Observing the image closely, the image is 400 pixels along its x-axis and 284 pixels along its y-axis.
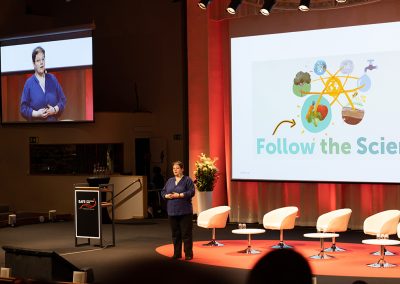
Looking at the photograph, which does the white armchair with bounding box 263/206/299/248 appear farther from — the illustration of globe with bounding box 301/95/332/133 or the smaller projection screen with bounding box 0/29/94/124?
the smaller projection screen with bounding box 0/29/94/124

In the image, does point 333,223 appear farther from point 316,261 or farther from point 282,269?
point 282,269

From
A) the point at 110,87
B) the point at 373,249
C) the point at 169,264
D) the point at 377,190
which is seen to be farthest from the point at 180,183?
the point at 110,87

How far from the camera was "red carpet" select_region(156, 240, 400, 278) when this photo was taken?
8.34 metres

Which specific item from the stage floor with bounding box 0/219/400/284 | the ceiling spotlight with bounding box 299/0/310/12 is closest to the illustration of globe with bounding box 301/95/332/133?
the stage floor with bounding box 0/219/400/284

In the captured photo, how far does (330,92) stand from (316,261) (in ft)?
12.2

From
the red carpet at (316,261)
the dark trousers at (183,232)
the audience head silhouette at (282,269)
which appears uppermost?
the audience head silhouette at (282,269)

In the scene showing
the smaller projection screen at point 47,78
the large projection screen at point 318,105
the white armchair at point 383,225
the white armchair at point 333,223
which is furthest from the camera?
the smaller projection screen at point 47,78

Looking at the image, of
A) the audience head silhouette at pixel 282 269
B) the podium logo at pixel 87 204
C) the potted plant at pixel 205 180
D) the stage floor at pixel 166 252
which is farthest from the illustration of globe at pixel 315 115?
the audience head silhouette at pixel 282 269

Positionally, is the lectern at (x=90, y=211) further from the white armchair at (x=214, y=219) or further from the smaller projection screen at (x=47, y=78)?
the smaller projection screen at (x=47, y=78)

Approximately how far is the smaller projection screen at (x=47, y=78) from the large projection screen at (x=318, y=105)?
3420 mm

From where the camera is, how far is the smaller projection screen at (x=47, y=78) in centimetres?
1474

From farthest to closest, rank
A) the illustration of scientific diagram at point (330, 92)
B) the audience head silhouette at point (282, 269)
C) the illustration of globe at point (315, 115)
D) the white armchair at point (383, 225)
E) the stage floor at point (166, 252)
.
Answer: the illustration of globe at point (315, 115) < the illustration of scientific diagram at point (330, 92) < the white armchair at point (383, 225) < the stage floor at point (166, 252) < the audience head silhouette at point (282, 269)

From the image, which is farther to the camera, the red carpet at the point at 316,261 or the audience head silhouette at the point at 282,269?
the red carpet at the point at 316,261

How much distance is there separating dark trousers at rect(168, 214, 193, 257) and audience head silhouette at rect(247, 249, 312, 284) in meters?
7.48
